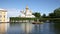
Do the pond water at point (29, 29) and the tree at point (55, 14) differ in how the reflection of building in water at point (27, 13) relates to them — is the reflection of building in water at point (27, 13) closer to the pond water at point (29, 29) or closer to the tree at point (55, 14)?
the tree at point (55, 14)

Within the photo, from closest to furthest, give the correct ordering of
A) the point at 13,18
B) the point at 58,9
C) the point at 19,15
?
1. the point at 13,18
2. the point at 19,15
3. the point at 58,9

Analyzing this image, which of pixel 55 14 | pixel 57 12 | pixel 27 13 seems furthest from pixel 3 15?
pixel 57 12

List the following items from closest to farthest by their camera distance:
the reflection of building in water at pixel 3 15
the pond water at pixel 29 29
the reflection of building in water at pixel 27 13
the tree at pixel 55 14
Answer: the pond water at pixel 29 29 < the reflection of building in water at pixel 3 15 < the reflection of building in water at pixel 27 13 < the tree at pixel 55 14

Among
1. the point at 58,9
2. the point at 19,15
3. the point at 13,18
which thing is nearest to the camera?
the point at 13,18

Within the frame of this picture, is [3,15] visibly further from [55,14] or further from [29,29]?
[29,29]

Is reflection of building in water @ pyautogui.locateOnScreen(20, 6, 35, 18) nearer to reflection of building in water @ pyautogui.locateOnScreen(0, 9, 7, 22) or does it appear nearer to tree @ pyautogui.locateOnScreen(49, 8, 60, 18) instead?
reflection of building in water @ pyautogui.locateOnScreen(0, 9, 7, 22)

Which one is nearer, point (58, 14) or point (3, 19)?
point (3, 19)

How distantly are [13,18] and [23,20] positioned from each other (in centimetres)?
368

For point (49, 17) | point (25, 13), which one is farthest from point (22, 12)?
point (49, 17)

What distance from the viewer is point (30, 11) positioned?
227 feet

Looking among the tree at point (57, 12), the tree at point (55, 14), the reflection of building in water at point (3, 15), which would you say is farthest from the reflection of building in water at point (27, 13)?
the tree at point (57, 12)

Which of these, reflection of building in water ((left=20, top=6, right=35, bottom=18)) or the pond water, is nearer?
the pond water

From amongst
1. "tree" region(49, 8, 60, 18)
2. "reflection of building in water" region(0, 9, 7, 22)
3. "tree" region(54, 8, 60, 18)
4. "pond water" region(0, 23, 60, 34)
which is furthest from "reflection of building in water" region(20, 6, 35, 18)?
"pond water" region(0, 23, 60, 34)

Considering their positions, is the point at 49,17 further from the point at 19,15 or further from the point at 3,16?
the point at 3,16
